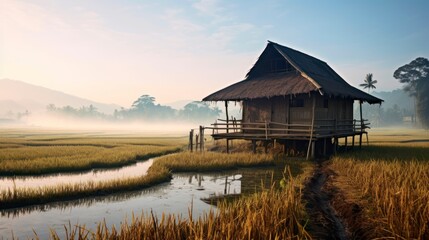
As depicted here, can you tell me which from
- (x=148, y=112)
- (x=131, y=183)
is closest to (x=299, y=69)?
(x=131, y=183)

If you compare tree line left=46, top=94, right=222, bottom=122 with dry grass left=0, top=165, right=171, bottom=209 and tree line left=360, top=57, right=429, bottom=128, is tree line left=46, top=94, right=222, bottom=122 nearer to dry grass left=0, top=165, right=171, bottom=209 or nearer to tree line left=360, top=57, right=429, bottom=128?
tree line left=360, top=57, right=429, bottom=128

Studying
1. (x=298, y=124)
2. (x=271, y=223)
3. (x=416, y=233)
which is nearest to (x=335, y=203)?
(x=416, y=233)

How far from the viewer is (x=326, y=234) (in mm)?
6250

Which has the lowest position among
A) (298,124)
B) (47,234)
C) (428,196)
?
(47,234)

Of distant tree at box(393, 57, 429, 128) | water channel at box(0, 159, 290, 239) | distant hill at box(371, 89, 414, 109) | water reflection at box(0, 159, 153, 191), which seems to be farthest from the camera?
distant hill at box(371, 89, 414, 109)

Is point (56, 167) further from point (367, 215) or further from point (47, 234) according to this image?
point (367, 215)

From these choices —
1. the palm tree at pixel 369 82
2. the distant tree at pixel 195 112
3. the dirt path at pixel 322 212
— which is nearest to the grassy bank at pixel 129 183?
the dirt path at pixel 322 212

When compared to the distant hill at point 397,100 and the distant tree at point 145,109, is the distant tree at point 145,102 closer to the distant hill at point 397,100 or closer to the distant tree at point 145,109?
the distant tree at point 145,109

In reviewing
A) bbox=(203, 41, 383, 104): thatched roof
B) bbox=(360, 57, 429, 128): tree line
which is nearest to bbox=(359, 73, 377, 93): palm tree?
bbox=(360, 57, 429, 128): tree line

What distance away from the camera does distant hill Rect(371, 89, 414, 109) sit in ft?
433

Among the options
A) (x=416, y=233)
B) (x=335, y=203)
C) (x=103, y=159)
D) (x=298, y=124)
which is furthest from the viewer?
(x=298, y=124)

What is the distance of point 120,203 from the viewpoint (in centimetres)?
941

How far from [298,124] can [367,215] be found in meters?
A: 13.0

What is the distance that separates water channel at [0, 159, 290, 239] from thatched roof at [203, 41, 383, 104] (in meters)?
6.48
